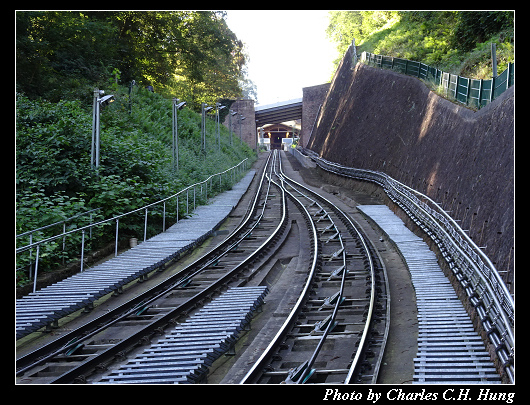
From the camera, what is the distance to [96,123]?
15.4 metres

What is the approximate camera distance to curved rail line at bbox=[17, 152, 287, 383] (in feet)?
25.2

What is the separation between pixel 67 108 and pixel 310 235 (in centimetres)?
1004

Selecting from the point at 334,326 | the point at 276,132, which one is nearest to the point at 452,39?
the point at 334,326

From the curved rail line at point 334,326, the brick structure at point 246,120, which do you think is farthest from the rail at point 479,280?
the brick structure at point 246,120

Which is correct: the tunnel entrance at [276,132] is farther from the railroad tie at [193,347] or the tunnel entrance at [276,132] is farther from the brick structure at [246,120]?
the railroad tie at [193,347]

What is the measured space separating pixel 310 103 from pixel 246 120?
30.8ft

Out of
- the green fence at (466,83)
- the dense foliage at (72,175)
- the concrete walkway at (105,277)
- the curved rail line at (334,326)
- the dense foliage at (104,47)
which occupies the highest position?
the dense foliage at (104,47)

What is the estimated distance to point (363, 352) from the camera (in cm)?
795

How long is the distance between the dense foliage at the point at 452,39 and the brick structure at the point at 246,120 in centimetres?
2891

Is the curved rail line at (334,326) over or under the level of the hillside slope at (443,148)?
under

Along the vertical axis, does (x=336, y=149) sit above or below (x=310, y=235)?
above

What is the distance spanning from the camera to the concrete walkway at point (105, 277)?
29.0ft
